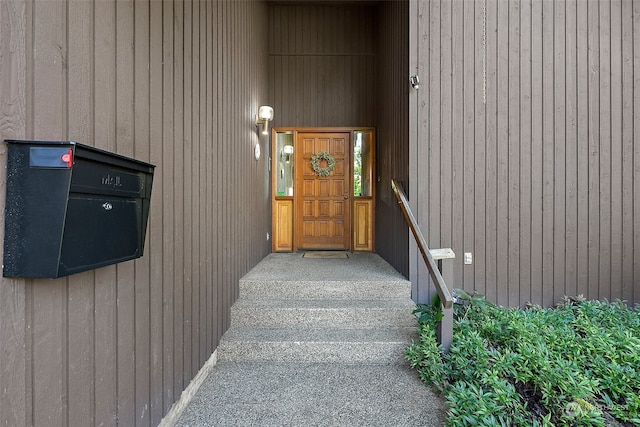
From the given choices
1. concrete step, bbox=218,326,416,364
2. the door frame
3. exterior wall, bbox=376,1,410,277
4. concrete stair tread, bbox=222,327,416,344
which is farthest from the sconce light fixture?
concrete step, bbox=218,326,416,364

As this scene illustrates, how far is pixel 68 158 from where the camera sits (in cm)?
84

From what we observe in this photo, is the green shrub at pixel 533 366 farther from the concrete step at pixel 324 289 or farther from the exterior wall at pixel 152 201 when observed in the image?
the exterior wall at pixel 152 201

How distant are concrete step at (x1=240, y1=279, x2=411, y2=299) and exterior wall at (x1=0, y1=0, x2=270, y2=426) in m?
0.23

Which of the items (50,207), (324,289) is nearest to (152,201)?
(50,207)

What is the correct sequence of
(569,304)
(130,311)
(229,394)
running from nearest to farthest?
(130,311), (229,394), (569,304)

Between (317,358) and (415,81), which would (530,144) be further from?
(317,358)

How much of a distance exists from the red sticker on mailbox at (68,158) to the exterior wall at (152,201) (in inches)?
6.5

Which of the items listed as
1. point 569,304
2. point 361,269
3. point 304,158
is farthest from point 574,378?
point 304,158

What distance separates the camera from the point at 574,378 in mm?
1779

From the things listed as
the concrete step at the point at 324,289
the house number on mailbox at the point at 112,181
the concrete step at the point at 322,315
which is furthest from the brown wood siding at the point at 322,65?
the house number on mailbox at the point at 112,181

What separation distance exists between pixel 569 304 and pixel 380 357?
6.84 ft

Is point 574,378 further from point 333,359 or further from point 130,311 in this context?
point 130,311

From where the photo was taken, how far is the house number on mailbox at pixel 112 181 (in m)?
1.02

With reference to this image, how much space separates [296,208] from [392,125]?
6.68 feet
